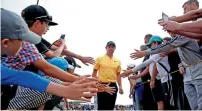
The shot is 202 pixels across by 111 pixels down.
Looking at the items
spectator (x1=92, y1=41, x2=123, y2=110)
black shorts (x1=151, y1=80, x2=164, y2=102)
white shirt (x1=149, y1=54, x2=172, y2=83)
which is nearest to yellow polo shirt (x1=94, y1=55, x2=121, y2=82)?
spectator (x1=92, y1=41, x2=123, y2=110)

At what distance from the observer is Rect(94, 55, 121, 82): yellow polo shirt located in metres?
6.10

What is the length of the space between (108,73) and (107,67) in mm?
144

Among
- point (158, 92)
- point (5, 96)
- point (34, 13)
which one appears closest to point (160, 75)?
point (158, 92)

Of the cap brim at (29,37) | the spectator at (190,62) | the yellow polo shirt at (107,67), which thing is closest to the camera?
the cap brim at (29,37)

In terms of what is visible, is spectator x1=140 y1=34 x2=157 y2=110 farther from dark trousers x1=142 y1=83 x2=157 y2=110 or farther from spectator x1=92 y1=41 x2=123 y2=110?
spectator x1=92 y1=41 x2=123 y2=110

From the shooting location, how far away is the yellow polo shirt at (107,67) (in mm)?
6102

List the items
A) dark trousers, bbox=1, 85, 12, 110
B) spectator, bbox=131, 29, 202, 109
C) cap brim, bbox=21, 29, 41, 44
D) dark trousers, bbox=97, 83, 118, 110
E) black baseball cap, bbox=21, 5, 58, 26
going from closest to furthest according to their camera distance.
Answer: cap brim, bbox=21, 29, 41, 44 → dark trousers, bbox=1, 85, 12, 110 → black baseball cap, bbox=21, 5, 58, 26 → spectator, bbox=131, 29, 202, 109 → dark trousers, bbox=97, 83, 118, 110

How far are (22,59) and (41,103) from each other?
0.99m

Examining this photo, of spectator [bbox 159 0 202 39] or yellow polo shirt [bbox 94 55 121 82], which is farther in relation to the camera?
yellow polo shirt [bbox 94 55 121 82]

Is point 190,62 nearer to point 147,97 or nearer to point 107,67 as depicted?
point 147,97

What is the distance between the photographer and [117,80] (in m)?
6.39

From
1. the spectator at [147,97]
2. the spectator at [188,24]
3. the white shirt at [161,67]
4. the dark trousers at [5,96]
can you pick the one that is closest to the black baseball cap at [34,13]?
the dark trousers at [5,96]

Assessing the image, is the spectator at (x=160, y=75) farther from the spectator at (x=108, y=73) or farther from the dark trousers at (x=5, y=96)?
the dark trousers at (x=5, y=96)

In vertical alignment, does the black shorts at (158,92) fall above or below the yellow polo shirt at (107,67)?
below
